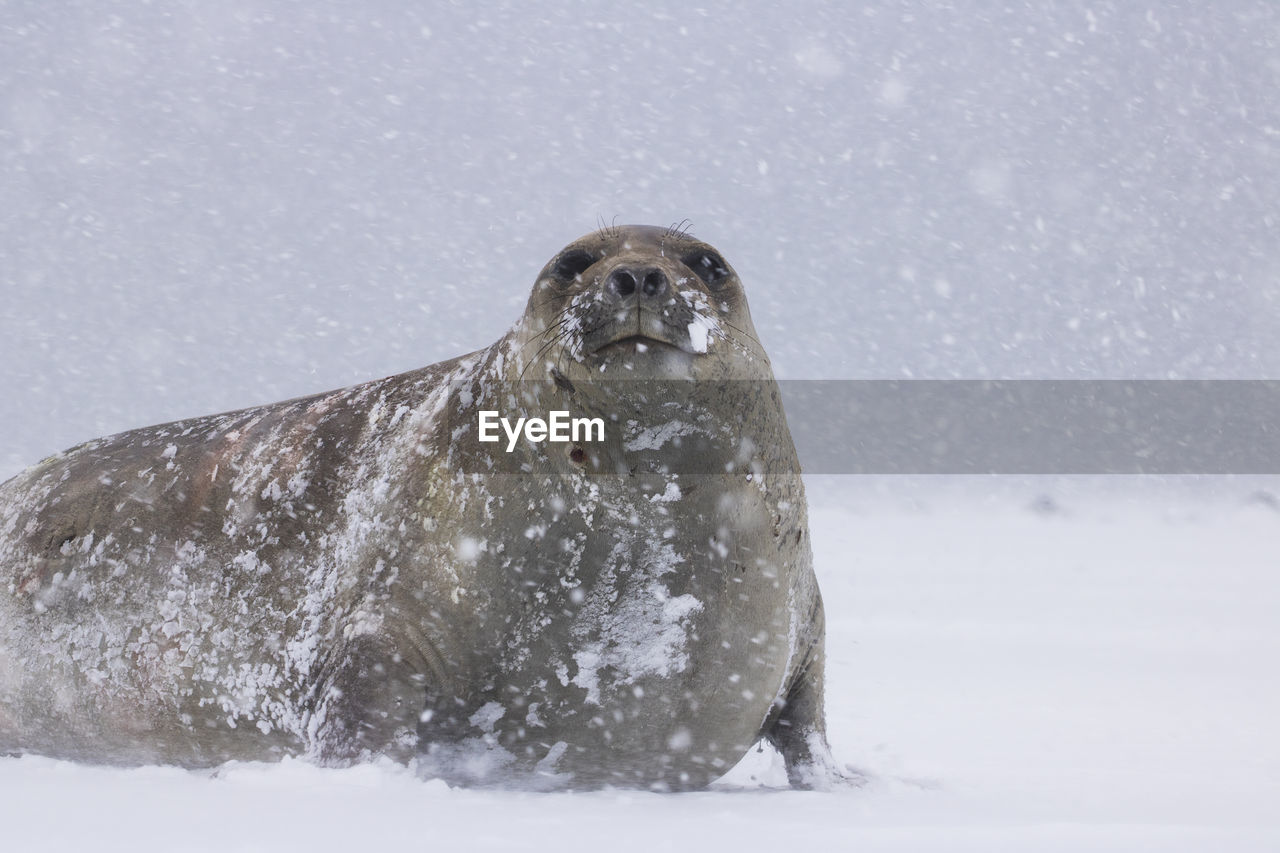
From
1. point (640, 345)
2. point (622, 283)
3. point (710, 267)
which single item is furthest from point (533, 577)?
point (710, 267)

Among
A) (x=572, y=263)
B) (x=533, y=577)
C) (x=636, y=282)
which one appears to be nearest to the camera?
(x=636, y=282)

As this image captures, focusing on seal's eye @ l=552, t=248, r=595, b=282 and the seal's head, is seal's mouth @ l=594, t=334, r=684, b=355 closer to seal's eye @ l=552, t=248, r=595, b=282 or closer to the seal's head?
the seal's head

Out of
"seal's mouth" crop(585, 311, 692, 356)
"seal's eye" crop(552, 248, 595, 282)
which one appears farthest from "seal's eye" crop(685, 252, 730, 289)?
"seal's mouth" crop(585, 311, 692, 356)

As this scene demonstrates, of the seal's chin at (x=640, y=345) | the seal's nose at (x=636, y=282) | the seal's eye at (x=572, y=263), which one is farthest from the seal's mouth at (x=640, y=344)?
the seal's eye at (x=572, y=263)

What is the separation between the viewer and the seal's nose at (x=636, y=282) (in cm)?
318

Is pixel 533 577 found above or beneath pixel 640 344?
beneath

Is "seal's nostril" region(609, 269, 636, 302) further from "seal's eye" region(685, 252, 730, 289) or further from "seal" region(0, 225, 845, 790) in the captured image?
"seal's eye" region(685, 252, 730, 289)

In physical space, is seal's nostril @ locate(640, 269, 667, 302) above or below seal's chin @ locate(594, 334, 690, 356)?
above

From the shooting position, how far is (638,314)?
10.5ft

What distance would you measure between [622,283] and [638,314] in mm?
87

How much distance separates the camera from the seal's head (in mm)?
3207

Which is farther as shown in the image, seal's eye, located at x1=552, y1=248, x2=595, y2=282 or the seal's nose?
seal's eye, located at x1=552, y1=248, x2=595, y2=282

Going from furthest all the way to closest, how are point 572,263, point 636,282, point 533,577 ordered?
1. point 572,263
2. point 533,577
3. point 636,282

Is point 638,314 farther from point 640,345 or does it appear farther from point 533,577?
point 533,577
